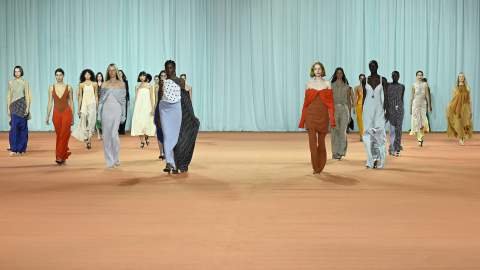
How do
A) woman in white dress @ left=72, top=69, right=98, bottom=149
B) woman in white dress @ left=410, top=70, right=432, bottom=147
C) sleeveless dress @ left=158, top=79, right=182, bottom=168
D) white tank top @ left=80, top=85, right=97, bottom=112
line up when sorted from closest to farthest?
sleeveless dress @ left=158, top=79, right=182, bottom=168
woman in white dress @ left=72, top=69, right=98, bottom=149
white tank top @ left=80, top=85, right=97, bottom=112
woman in white dress @ left=410, top=70, right=432, bottom=147

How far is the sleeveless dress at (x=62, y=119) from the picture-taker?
13633mm


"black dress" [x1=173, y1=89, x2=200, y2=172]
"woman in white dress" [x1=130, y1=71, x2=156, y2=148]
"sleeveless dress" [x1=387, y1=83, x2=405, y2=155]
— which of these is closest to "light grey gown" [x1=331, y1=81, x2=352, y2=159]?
"sleeveless dress" [x1=387, y1=83, x2=405, y2=155]

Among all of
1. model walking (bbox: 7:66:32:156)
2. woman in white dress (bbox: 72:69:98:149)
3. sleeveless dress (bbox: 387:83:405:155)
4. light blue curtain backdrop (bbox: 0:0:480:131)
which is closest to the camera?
sleeveless dress (bbox: 387:83:405:155)

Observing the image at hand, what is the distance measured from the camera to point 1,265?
5387 mm

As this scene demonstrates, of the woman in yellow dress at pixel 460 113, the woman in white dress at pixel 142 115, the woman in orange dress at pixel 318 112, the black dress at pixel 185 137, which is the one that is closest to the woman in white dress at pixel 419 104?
the woman in yellow dress at pixel 460 113

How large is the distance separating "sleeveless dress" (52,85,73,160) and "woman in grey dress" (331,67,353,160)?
459 centimetres

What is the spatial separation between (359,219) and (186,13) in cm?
2025

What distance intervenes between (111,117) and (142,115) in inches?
241

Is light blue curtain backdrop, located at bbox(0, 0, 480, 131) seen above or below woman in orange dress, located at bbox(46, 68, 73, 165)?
above

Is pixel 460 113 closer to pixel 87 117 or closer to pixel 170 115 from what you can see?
pixel 87 117

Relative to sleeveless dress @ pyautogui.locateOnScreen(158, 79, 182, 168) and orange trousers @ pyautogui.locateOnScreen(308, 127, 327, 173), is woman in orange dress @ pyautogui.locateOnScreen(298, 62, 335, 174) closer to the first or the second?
orange trousers @ pyautogui.locateOnScreen(308, 127, 327, 173)

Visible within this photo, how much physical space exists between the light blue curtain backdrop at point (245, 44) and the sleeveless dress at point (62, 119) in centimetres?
1317

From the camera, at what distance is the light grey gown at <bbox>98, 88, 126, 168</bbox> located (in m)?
13.0

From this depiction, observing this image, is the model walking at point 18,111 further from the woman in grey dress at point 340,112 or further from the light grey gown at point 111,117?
the woman in grey dress at point 340,112
